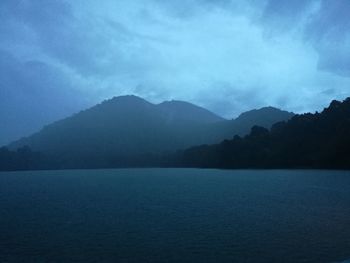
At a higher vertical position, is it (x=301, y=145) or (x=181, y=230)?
(x=301, y=145)

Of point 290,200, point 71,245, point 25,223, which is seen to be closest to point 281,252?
point 71,245

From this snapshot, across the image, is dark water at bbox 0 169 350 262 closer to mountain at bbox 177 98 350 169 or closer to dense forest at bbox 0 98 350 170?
mountain at bbox 177 98 350 169

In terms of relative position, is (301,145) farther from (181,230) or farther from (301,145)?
(181,230)

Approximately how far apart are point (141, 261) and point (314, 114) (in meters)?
154

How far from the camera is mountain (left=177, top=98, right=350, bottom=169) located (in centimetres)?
14788

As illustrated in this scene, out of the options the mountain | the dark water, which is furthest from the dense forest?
the dark water

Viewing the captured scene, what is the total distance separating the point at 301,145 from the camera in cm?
16650

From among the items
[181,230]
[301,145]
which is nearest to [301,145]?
[301,145]

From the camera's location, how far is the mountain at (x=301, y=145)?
485 ft

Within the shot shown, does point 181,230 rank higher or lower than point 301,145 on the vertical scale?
lower

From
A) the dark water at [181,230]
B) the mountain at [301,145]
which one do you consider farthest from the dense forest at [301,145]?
the dark water at [181,230]

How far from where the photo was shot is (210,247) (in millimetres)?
34500

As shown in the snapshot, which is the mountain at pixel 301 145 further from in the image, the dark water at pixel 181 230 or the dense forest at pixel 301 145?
the dark water at pixel 181 230

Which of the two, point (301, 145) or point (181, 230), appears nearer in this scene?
point (181, 230)
